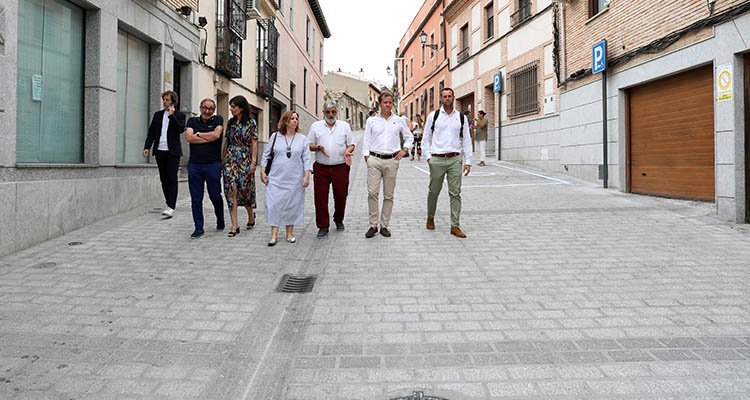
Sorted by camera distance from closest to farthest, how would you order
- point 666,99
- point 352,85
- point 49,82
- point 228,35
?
point 49,82
point 666,99
point 228,35
point 352,85

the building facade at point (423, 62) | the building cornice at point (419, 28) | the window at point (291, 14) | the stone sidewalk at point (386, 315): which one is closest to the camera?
the stone sidewalk at point (386, 315)

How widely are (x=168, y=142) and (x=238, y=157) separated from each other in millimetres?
1528

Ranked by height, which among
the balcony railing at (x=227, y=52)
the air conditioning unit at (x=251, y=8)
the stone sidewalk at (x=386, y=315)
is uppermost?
the air conditioning unit at (x=251, y=8)

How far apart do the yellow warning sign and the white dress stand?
5.94 meters

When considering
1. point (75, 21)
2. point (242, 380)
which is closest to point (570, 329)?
point (242, 380)

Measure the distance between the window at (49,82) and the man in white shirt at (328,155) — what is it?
340 cm

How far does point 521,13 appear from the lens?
16.8 meters

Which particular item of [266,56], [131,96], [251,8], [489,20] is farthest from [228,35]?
[489,20]

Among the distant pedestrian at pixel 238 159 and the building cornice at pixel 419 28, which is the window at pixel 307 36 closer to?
the building cornice at pixel 419 28

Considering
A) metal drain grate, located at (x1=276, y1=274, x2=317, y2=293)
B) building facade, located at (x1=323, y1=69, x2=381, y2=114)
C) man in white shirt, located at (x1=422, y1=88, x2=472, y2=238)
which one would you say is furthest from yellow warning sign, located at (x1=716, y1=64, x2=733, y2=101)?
building facade, located at (x1=323, y1=69, x2=381, y2=114)

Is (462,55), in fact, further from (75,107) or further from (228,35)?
(75,107)

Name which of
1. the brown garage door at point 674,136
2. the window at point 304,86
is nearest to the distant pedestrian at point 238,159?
Answer: the brown garage door at point 674,136

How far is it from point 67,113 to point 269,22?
1210cm

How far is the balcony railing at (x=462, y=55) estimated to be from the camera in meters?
22.4
